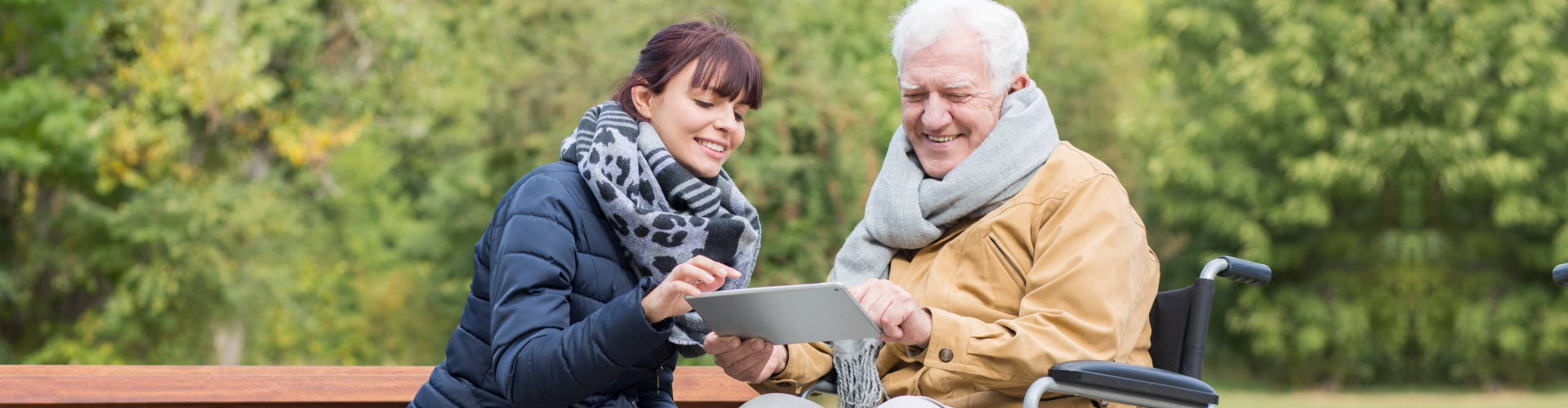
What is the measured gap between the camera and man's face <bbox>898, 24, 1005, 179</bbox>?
252 centimetres

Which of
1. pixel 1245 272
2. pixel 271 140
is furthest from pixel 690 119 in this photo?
pixel 271 140

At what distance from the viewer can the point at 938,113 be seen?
2541 mm

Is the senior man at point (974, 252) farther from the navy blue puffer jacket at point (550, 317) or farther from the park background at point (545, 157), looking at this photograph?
the park background at point (545, 157)

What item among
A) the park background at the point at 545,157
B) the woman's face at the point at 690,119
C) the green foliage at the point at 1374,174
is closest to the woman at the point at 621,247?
the woman's face at the point at 690,119

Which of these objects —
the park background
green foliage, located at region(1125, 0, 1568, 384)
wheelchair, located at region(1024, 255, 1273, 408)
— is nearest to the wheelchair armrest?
wheelchair, located at region(1024, 255, 1273, 408)

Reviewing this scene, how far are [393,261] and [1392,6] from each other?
11.8 metres

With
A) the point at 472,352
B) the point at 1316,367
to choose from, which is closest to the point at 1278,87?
the point at 1316,367

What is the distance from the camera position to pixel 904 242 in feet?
8.53

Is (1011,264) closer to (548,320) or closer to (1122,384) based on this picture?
(1122,384)

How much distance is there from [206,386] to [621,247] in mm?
1329

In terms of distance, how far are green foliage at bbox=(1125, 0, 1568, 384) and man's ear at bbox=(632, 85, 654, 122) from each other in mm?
6204

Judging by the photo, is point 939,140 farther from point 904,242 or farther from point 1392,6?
point 1392,6

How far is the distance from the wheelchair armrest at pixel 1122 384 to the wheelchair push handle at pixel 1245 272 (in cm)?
43

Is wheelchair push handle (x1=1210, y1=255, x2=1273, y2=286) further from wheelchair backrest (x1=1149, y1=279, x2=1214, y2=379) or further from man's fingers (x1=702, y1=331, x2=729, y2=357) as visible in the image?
man's fingers (x1=702, y1=331, x2=729, y2=357)
